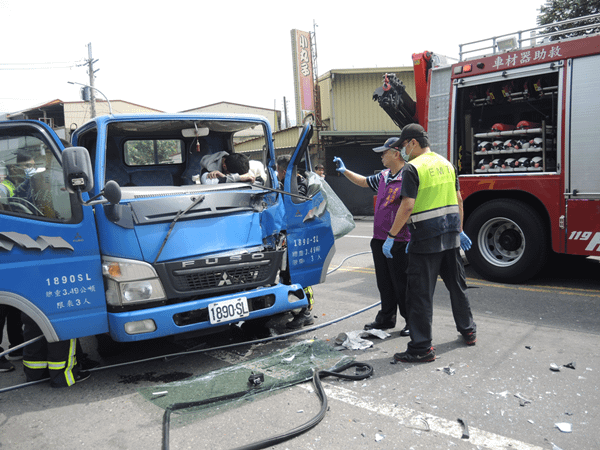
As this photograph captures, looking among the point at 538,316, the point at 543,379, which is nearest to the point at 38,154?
the point at 543,379

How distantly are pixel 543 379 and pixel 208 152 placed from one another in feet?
13.5

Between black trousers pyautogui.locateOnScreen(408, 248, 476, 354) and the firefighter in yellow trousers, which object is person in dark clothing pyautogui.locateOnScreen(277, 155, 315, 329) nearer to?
black trousers pyautogui.locateOnScreen(408, 248, 476, 354)

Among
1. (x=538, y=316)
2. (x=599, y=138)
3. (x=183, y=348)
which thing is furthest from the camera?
(x=599, y=138)

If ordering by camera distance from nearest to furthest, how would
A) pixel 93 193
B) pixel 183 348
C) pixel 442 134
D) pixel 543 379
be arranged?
pixel 543 379
pixel 93 193
pixel 183 348
pixel 442 134

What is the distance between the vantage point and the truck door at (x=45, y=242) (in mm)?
3512

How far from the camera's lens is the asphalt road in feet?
9.56

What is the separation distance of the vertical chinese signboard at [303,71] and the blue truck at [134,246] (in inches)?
653

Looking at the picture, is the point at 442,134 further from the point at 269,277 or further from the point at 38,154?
the point at 38,154

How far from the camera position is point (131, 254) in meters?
3.78

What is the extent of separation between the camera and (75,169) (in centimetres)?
345

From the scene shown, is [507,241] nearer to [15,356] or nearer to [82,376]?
[82,376]

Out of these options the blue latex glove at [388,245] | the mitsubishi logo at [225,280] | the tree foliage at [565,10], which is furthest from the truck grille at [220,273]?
the tree foliage at [565,10]

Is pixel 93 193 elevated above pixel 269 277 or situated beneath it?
elevated above

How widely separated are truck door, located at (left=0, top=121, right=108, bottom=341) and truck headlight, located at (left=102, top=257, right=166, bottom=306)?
0.21 ft
